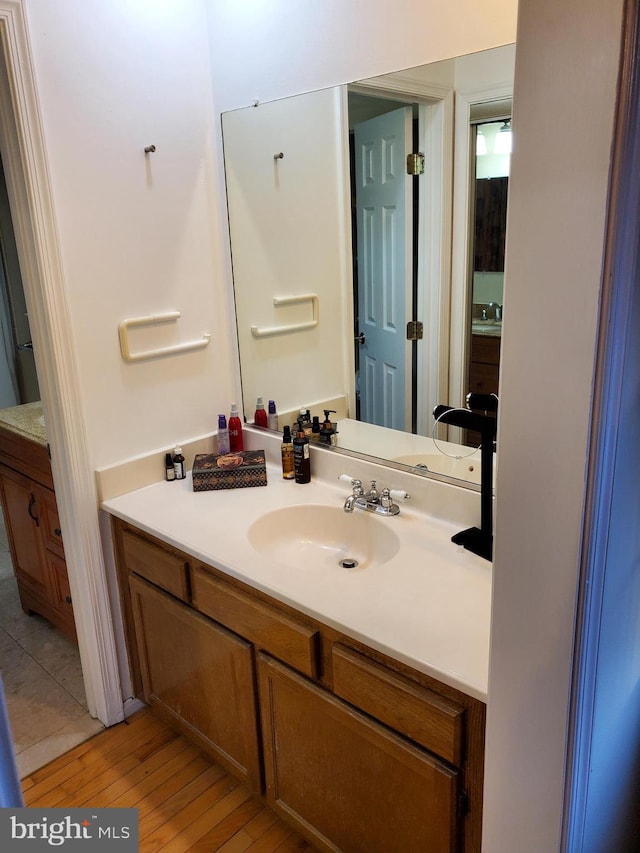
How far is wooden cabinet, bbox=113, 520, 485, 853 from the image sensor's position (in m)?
1.23

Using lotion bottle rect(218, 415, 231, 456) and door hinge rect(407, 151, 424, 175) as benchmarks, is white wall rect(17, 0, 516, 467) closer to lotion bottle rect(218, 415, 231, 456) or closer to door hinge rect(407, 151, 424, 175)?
lotion bottle rect(218, 415, 231, 456)

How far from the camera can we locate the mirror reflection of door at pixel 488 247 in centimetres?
150

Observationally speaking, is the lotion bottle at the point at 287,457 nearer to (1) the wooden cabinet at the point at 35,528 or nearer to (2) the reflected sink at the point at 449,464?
(2) the reflected sink at the point at 449,464

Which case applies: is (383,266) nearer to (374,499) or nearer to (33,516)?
(374,499)

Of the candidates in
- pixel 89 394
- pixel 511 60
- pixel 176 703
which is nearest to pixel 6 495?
pixel 89 394

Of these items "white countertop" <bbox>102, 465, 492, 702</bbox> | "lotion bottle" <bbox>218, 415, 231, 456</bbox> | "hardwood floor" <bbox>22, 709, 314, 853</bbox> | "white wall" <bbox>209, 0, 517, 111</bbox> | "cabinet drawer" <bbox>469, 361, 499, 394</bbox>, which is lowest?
"hardwood floor" <bbox>22, 709, 314, 853</bbox>

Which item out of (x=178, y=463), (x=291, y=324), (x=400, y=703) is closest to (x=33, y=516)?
(x=178, y=463)

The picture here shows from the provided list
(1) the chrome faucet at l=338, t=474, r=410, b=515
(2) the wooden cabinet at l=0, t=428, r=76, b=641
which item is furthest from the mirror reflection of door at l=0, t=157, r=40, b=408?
(1) the chrome faucet at l=338, t=474, r=410, b=515

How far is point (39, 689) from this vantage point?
2.36m

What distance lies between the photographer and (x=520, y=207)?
0.76m

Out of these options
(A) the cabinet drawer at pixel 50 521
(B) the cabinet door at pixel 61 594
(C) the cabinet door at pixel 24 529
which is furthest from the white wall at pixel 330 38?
(B) the cabinet door at pixel 61 594

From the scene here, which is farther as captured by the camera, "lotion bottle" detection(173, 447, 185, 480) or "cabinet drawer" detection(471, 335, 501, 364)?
"lotion bottle" detection(173, 447, 185, 480)

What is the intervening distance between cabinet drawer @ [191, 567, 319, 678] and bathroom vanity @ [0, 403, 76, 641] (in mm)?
902

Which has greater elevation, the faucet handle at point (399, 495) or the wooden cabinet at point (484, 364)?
the wooden cabinet at point (484, 364)
